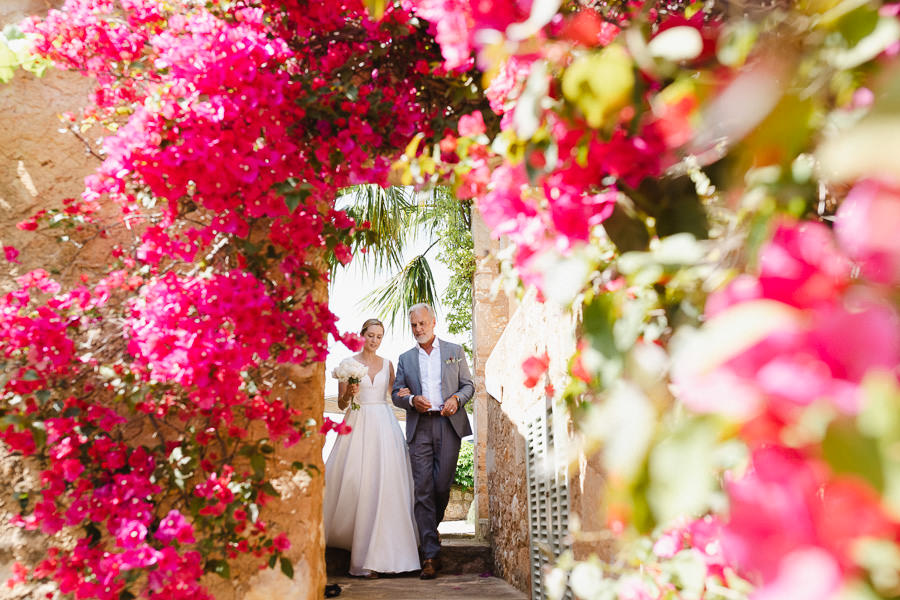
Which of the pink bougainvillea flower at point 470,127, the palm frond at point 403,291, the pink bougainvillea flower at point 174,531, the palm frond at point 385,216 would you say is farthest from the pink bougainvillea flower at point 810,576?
the palm frond at point 403,291

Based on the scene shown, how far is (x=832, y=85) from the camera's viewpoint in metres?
0.62

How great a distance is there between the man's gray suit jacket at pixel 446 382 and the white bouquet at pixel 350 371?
31 centimetres

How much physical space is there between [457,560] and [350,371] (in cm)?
164

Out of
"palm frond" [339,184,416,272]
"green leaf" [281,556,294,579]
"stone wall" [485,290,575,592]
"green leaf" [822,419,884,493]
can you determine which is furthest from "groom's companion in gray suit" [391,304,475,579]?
"green leaf" [822,419,884,493]

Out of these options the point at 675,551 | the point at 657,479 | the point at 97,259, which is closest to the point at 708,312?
the point at 657,479

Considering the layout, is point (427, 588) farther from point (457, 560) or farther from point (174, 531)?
point (174, 531)

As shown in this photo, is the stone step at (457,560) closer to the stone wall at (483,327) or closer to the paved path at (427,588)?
the paved path at (427,588)

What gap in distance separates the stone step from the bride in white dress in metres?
0.11

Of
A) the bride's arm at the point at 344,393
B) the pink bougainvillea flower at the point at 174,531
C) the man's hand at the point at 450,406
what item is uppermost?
the bride's arm at the point at 344,393

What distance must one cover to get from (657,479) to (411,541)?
448 cm

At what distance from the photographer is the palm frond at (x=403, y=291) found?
956 cm

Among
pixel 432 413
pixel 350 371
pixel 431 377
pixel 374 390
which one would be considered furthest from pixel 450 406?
pixel 350 371

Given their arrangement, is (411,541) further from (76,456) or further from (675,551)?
(675,551)

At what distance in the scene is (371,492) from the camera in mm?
4688
